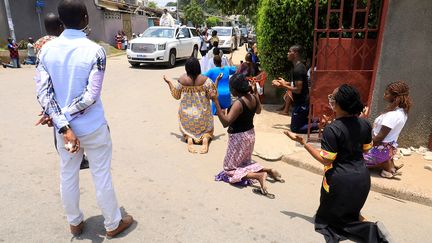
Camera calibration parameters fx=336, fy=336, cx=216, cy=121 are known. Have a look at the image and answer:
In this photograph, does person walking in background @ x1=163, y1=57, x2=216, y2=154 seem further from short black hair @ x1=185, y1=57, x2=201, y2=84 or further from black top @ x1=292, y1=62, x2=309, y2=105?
black top @ x1=292, y1=62, x2=309, y2=105

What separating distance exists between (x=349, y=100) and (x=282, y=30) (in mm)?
4148

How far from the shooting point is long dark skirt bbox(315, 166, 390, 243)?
2.79 m

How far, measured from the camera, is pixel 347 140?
269 centimetres

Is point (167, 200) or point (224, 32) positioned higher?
point (224, 32)

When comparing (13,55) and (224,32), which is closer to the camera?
(13,55)

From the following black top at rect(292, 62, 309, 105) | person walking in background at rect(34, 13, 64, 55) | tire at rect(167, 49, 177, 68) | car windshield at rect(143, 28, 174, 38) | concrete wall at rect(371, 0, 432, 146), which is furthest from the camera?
car windshield at rect(143, 28, 174, 38)

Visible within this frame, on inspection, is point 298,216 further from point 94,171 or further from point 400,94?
point 94,171

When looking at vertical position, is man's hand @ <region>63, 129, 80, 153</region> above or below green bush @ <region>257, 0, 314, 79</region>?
below

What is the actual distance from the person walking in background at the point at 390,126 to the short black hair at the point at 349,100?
1.30 meters

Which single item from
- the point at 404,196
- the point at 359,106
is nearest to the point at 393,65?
the point at 404,196

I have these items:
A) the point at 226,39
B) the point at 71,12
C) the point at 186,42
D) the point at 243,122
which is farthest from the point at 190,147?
the point at 226,39

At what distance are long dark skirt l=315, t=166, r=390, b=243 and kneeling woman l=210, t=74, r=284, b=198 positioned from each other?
2.70 feet

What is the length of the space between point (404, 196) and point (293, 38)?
3.70 metres

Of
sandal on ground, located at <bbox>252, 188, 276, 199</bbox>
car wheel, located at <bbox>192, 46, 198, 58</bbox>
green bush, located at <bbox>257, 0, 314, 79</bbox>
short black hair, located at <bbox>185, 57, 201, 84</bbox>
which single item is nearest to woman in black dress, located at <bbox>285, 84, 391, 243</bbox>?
sandal on ground, located at <bbox>252, 188, 276, 199</bbox>
